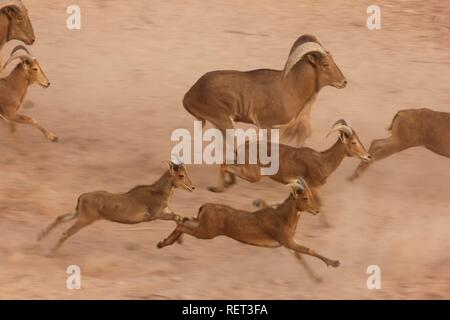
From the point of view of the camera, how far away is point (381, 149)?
2219cm

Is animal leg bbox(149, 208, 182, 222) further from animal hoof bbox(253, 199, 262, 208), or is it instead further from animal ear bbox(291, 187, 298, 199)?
animal ear bbox(291, 187, 298, 199)

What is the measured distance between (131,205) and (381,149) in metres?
3.66

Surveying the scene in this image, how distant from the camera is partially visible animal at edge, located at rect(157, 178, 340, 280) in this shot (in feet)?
A: 63.8

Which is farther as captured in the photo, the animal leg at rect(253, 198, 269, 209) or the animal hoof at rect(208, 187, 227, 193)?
the animal hoof at rect(208, 187, 227, 193)

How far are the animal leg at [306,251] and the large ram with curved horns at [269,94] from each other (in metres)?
2.65

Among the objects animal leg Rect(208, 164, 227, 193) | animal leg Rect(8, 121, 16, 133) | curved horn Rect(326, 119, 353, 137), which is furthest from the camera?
animal leg Rect(8, 121, 16, 133)

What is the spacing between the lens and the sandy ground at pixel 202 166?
65.3ft

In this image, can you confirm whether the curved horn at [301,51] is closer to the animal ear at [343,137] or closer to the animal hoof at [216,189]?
the animal ear at [343,137]

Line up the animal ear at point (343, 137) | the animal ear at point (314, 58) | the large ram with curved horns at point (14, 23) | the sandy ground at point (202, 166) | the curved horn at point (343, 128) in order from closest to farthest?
the sandy ground at point (202, 166) → the curved horn at point (343, 128) → the animal ear at point (343, 137) → the animal ear at point (314, 58) → the large ram with curved horns at point (14, 23)

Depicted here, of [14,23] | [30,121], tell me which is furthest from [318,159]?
[14,23]

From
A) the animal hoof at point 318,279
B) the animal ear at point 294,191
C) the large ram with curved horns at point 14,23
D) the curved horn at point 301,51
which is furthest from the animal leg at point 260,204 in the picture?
the large ram with curved horns at point 14,23

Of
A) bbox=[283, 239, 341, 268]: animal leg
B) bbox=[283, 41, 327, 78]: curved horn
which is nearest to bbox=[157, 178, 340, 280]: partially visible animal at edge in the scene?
bbox=[283, 239, 341, 268]: animal leg

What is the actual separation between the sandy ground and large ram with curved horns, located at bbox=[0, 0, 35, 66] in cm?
84
